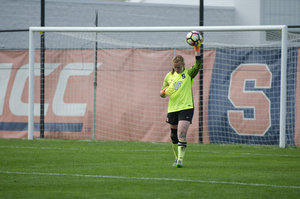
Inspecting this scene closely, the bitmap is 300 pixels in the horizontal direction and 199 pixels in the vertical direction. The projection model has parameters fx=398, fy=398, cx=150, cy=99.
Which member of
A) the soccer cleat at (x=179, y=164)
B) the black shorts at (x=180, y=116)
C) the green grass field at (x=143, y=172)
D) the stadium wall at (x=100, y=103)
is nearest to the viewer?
the green grass field at (x=143, y=172)

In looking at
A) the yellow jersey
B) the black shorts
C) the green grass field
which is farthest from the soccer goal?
the black shorts

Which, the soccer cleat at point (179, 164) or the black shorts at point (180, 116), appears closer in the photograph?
the soccer cleat at point (179, 164)

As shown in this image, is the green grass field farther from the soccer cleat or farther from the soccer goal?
the soccer goal

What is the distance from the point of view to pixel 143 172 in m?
6.54

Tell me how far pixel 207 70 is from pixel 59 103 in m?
4.81

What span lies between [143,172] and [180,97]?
1.63 meters

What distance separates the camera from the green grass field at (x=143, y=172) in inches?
197

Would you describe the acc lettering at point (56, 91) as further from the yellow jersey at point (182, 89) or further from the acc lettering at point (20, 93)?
the yellow jersey at point (182, 89)

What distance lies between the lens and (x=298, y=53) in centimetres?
1131

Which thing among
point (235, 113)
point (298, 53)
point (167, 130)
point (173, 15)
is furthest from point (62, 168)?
point (173, 15)

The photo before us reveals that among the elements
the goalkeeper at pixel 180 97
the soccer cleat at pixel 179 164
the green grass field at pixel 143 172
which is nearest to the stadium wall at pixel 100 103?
the green grass field at pixel 143 172

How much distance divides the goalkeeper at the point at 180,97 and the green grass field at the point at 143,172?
1.87 feet

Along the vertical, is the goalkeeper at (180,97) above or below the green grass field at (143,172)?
above

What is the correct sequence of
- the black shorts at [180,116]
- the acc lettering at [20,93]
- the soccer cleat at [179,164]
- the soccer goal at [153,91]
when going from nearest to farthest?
1. the soccer cleat at [179,164]
2. the black shorts at [180,116]
3. the soccer goal at [153,91]
4. the acc lettering at [20,93]
